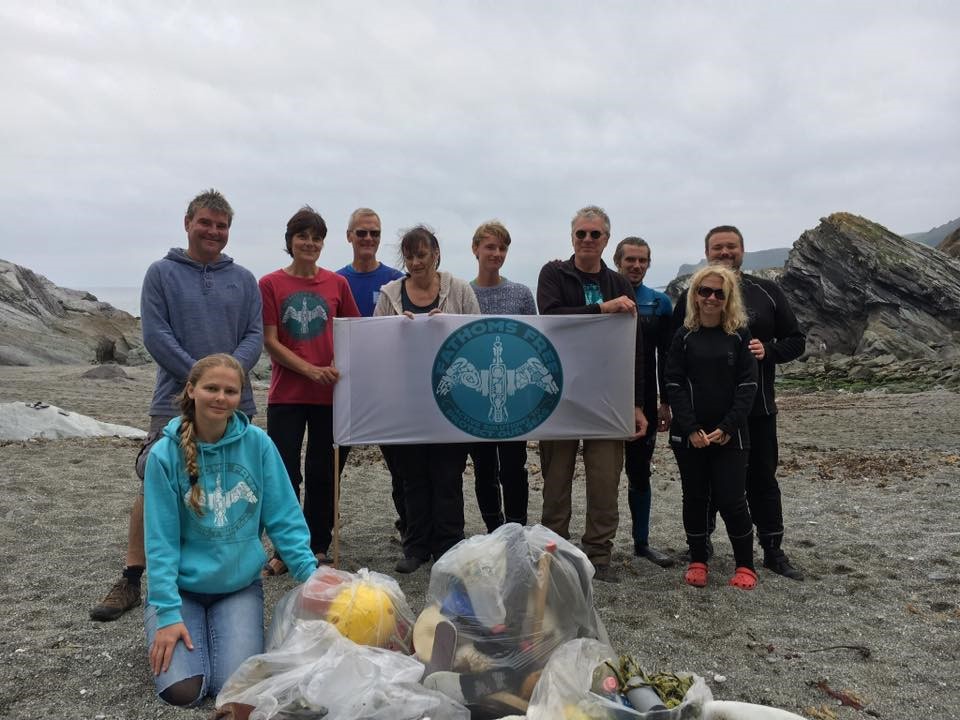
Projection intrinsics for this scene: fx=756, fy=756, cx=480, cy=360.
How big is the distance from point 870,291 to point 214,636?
36289 millimetres

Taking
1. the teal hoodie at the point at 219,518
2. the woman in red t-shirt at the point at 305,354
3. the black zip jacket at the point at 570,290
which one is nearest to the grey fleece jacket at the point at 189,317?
the woman in red t-shirt at the point at 305,354

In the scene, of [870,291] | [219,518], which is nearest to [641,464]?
[219,518]

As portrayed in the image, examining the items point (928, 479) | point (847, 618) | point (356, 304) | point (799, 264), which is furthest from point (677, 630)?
point (799, 264)

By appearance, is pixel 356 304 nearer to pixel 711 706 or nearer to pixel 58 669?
pixel 58 669

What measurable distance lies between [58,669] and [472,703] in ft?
6.53

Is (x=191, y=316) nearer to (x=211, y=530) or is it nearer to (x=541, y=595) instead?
(x=211, y=530)

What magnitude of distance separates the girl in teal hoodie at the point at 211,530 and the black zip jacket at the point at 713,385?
236 centimetres

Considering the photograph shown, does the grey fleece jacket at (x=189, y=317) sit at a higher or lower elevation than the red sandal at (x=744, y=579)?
higher

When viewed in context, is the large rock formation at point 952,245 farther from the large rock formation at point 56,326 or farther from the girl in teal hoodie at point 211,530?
the girl in teal hoodie at point 211,530

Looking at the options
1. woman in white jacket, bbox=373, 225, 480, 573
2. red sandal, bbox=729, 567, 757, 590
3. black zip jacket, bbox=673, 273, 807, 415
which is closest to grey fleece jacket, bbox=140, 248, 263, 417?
woman in white jacket, bbox=373, 225, 480, 573

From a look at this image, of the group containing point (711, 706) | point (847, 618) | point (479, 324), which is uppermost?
point (479, 324)

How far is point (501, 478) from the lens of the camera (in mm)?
5137

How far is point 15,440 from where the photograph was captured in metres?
9.85

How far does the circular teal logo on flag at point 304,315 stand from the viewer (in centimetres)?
480
